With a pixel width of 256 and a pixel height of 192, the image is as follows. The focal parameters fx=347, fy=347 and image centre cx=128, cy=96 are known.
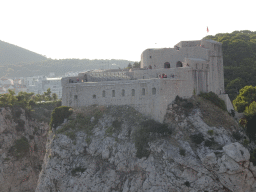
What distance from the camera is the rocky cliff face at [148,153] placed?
140 ft

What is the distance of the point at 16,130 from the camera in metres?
65.2

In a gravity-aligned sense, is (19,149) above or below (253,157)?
below

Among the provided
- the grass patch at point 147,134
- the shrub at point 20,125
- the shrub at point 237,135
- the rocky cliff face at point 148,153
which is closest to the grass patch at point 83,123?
the rocky cliff face at point 148,153

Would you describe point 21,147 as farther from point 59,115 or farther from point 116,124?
point 116,124

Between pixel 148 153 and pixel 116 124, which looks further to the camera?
pixel 116 124

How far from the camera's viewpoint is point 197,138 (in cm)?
4478

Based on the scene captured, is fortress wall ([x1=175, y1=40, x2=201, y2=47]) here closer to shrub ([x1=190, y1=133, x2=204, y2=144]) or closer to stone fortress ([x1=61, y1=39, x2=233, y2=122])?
stone fortress ([x1=61, y1=39, x2=233, y2=122])

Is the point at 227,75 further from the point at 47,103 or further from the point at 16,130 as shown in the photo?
the point at 16,130

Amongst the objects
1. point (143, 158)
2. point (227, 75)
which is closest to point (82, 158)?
point (143, 158)

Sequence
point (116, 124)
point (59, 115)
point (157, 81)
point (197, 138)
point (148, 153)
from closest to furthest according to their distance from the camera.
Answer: point (197, 138) → point (148, 153) → point (157, 81) → point (116, 124) → point (59, 115)

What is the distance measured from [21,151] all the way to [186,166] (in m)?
33.3

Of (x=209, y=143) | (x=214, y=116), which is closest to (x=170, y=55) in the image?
(x=214, y=116)

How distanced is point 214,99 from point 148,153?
13682mm

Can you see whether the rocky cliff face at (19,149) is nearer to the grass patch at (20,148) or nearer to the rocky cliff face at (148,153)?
the grass patch at (20,148)
